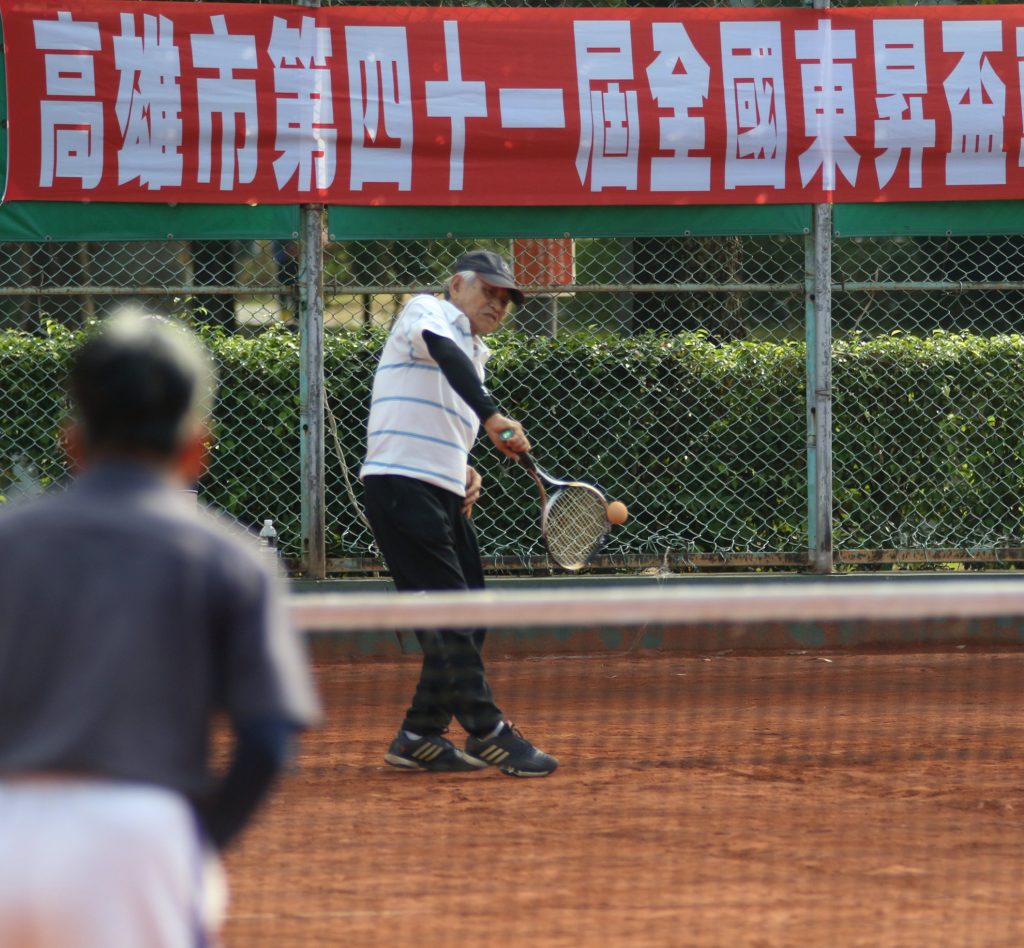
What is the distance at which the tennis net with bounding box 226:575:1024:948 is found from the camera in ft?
12.0

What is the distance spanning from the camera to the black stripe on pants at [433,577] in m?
5.52

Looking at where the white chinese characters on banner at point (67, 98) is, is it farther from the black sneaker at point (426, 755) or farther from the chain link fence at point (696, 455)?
the black sneaker at point (426, 755)

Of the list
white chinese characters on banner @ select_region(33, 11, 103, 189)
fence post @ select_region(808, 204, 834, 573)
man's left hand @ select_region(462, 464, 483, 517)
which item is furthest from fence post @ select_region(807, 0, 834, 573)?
white chinese characters on banner @ select_region(33, 11, 103, 189)

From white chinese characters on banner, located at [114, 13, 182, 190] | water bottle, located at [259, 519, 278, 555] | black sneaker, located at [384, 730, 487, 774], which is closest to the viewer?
black sneaker, located at [384, 730, 487, 774]

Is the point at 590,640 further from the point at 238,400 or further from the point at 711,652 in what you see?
the point at 238,400

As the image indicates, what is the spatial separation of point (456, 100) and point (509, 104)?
268 mm

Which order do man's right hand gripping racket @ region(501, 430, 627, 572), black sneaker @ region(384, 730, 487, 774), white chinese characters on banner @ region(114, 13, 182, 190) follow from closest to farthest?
black sneaker @ region(384, 730, 487, 774) < man's right hand gripping racket @ region(501, 430, 627, 572) < white chinese characters on banner @ region(114, 13, 182, 190)

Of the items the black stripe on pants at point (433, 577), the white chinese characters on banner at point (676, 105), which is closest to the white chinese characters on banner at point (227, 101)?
the white chinese characters on banner at point (676, 105)

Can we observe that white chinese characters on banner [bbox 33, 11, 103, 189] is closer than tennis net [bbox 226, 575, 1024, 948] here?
No

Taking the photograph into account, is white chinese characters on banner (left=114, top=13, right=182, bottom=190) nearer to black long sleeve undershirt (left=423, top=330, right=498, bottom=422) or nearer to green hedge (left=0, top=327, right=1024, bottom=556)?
green hedge (left=0, top=327, right=1024, bottom=556)

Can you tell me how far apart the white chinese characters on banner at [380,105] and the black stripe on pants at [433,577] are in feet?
9.26

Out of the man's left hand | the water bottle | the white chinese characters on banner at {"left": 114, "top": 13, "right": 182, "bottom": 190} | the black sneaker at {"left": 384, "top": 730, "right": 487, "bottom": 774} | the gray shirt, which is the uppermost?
the white chinese characters on banner at {"left": 114, "top": 13, "right": 182, "bottom": 190}

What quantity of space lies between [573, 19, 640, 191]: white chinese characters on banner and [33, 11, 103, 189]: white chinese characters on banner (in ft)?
7.81

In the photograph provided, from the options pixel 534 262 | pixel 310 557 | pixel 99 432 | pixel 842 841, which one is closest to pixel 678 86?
pixel 534 262
